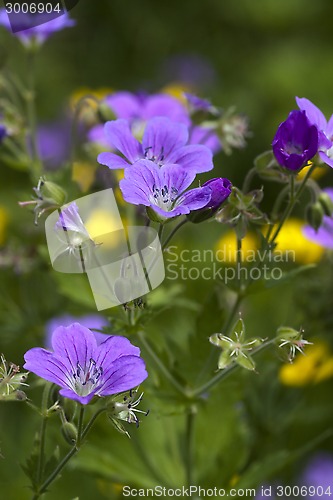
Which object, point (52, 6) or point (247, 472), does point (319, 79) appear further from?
point (247, 472)

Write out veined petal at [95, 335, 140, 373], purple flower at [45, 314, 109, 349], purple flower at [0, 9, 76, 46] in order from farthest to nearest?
purple flower at [45, 314, 109, 349] < purple flower at [0, 9, 76, 46] < veined petal at [95, 335, 140, 373]

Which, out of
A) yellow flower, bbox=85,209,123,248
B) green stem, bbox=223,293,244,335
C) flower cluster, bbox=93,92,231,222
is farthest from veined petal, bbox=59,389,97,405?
green stem, bbox=223,293,244,335

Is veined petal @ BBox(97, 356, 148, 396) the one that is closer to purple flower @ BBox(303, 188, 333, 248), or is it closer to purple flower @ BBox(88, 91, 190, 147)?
purple flower @ BBox(303, 188, 333, 248)

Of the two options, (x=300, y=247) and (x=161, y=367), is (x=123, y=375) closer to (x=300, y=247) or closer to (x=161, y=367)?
(x=161, y=367)

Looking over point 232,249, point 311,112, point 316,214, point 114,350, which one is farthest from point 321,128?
point 232,249

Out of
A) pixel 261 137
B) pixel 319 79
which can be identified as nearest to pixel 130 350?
pixel 261 137

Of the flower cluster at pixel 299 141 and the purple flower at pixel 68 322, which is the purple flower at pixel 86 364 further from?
the purple flower at pixel 68 322
